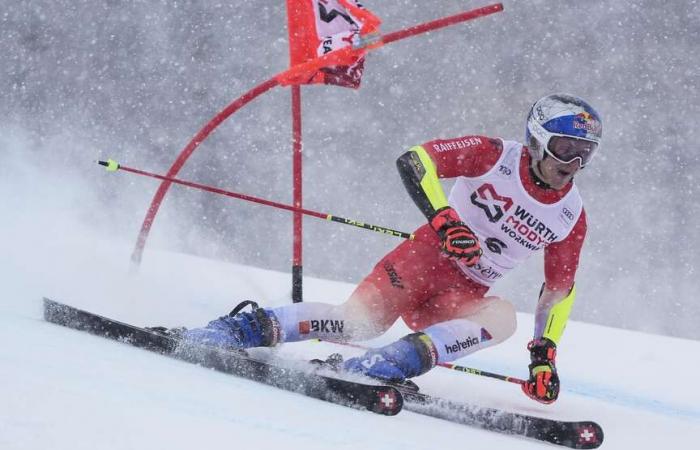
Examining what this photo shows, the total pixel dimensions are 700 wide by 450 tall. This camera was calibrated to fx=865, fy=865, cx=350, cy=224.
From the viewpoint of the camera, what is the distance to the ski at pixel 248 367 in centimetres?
272

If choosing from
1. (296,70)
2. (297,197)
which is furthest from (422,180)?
(296,70)

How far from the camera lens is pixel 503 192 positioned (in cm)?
351

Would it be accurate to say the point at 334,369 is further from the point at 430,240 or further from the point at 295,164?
the point at 295,164

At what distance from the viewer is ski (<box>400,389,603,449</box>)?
2.86 metres

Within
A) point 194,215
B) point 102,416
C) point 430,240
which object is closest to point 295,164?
point 430,240

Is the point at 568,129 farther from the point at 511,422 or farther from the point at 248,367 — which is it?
the point at 248,367

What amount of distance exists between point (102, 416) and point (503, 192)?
2003 millimetres

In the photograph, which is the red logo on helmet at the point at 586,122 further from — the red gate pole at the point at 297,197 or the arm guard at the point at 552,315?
the red gate pole at the point at 297,197

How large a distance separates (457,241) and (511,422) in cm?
65

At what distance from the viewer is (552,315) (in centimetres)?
365

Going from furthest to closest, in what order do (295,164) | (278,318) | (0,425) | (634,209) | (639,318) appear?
(639,318)
(634,209)
(295,164)
(278,318)
(0,425)

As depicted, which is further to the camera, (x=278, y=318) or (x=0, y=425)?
(x=278, y=318)

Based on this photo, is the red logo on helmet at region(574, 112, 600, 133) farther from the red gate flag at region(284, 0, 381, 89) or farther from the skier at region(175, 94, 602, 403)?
the red gate flag at region(284, 0, 381, 89)

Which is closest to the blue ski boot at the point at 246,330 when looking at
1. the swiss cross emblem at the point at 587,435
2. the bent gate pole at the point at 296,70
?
the swiss cross emblem at the point at 587,435
